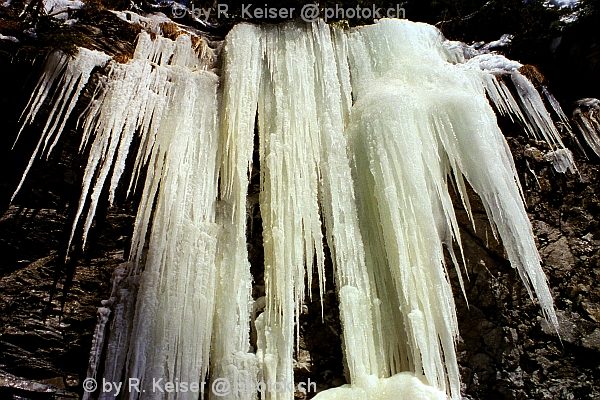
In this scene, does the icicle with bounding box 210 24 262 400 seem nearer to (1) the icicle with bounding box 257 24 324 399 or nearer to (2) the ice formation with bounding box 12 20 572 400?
(2) the ice formation with bounding box 12 20 572 400

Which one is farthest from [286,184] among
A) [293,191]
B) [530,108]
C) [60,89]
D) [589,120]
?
[589,120]

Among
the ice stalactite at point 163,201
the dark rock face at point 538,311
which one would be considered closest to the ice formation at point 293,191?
the ice stalactite at point 163,201

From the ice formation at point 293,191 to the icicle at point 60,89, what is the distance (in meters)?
0.03

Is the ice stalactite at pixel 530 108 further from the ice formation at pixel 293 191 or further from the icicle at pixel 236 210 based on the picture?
the icicle at pixel 236 210

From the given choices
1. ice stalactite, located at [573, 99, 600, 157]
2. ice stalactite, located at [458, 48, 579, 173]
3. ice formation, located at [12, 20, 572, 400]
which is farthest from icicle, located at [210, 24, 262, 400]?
ice stalactite, located at [573, 99, 600, 157]

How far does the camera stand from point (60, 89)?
4223 mm

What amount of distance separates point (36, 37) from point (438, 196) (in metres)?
4.06

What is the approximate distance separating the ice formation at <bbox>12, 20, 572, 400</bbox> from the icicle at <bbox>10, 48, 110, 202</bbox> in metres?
0.03

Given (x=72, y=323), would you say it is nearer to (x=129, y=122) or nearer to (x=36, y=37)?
(x=129, y=122)

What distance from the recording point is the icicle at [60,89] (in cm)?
409

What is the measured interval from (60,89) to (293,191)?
2.33m

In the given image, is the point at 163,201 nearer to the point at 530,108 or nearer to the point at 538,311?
the point at 538,311

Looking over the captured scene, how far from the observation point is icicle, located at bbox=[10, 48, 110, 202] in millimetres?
4090

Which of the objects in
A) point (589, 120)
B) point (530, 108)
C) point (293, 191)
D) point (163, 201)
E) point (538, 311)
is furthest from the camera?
point (589, 120)
